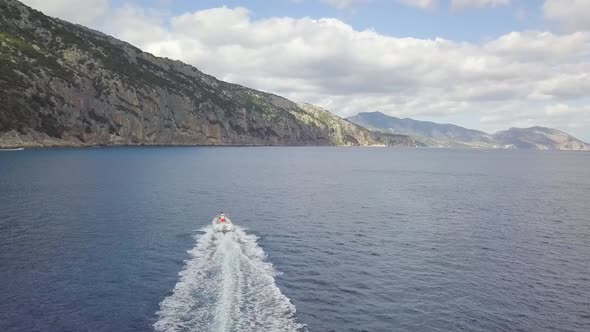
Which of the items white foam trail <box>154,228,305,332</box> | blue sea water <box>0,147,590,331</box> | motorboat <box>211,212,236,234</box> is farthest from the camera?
motorboat <box>211,212,236,234</box>

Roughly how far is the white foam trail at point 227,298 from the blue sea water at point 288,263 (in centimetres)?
15

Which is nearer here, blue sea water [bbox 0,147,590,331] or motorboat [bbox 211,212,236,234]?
blue sea water [bbox 0,147,590,331]

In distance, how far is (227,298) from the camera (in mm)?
35844

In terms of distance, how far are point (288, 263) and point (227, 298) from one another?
41.2 feet

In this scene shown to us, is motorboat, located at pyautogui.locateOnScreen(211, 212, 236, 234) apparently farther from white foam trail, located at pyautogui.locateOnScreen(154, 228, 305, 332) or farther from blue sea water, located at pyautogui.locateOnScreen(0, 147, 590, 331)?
white foam trail, located at pyautogui.locateOnScreen(154, 228, 305, 332)

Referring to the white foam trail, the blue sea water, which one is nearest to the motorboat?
the blue sea water

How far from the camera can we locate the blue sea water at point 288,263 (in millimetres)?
33531

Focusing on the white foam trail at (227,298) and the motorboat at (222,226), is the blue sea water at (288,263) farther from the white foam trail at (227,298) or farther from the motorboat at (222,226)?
the motorboat at (222,226)

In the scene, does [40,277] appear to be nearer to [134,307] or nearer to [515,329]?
[134,307]

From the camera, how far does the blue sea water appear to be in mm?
33531

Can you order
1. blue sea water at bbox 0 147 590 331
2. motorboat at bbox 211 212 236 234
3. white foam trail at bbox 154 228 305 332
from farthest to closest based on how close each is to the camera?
motorboat at bbox 211 212 236 234, blue sea water at bbox 0 147 590 331, white foam trail at bbox 154 228 305 332

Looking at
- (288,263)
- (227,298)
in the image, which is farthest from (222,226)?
(227,298)

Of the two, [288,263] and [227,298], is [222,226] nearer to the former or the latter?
[288,263]

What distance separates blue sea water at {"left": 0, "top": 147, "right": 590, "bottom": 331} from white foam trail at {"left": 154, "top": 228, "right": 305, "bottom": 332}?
15cm
